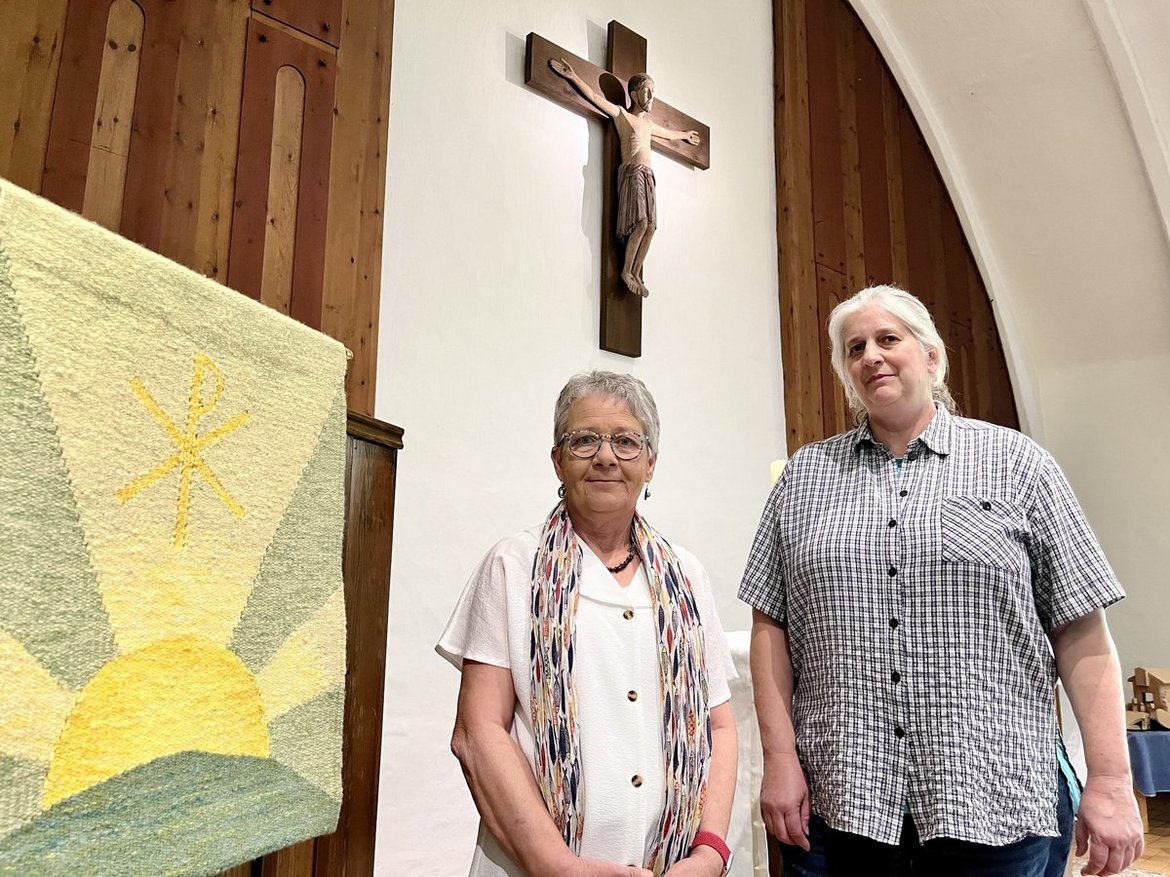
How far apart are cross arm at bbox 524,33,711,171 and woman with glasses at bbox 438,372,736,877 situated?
7.87ft

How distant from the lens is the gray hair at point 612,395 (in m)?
1.54

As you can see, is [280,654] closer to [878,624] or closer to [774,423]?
[878,624]

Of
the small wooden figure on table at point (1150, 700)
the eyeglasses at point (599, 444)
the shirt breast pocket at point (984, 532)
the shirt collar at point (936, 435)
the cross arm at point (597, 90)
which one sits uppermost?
the cross arm at point (597, 90)

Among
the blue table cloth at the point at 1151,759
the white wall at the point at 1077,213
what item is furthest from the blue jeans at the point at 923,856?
the white wall at the point at 1077,213

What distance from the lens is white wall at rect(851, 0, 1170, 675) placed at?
5.10 m

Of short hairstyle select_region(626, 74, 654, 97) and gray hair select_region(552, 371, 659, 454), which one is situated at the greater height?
short hairstyle select_region(626, 74, 654, 97)

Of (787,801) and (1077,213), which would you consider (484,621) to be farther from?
(1077,213)

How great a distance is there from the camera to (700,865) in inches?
52.6

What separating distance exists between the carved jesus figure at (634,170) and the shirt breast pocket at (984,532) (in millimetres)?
2303

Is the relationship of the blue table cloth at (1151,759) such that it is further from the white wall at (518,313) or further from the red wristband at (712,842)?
the red wristband at (712,842)

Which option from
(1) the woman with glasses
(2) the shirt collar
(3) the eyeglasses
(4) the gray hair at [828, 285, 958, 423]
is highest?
(4) the gray hair at [828, 285, 958, 423]

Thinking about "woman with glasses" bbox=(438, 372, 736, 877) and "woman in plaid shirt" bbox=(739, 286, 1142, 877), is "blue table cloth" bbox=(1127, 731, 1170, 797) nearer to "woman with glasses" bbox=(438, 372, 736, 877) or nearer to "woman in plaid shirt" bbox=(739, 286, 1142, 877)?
"woman in plaid shirt" bbox=(739, 286, 1142, 877)

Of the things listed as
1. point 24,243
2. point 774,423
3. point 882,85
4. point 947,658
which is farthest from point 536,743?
point 882,85

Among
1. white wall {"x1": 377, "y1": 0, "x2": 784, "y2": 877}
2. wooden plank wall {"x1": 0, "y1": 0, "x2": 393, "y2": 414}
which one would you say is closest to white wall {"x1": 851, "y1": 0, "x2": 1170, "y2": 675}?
white wall {"x1": 377, "y1": 0, "x2": 784, "y2": 877}
